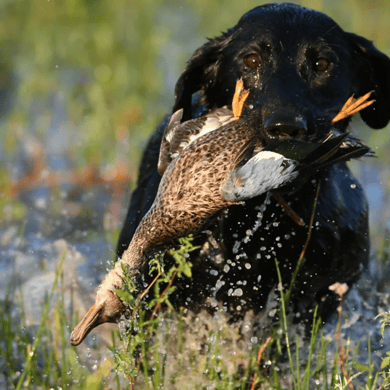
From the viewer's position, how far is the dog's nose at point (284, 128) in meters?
2.36

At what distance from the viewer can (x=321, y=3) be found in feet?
24.6

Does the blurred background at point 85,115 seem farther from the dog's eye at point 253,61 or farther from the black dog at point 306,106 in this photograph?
the dog's eye at point 253,61

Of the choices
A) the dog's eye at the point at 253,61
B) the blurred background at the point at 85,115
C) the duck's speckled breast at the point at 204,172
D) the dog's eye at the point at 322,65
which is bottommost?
the duck's speckled breast at the point at 204,172

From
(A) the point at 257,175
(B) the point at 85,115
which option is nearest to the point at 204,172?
(A) the point at 257,175

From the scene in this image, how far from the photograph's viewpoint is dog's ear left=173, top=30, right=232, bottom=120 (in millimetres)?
3018

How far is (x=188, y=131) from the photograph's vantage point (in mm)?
2580

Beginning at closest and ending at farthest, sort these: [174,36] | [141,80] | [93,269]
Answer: [93,269], [141,80], [174,36]

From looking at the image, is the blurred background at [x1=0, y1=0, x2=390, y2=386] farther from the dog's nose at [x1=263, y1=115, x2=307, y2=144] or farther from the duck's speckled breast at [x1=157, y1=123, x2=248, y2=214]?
the dog's nose at [x1=263, y1=115, x2=307, y2=144]

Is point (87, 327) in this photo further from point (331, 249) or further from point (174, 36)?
point (174, 36)

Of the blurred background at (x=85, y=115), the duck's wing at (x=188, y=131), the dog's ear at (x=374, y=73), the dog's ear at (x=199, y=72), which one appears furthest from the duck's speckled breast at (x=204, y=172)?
the blurred background at (x=85, y=115)

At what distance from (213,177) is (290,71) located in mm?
810

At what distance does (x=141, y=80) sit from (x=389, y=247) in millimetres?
3179

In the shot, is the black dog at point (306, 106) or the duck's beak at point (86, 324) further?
the black dog at point (306, 106)

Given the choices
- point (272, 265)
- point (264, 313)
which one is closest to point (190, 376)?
point (264, 313)
